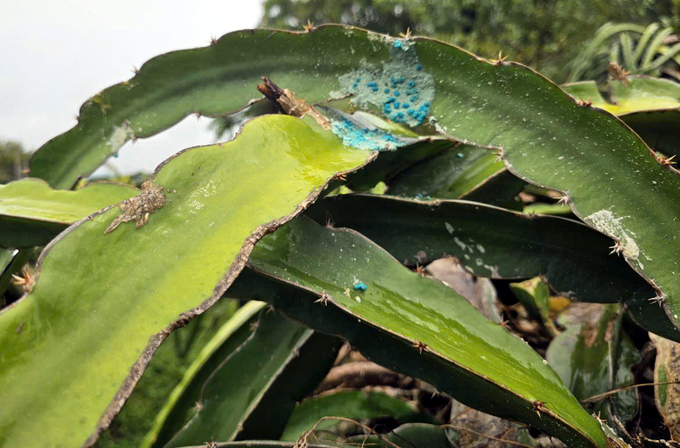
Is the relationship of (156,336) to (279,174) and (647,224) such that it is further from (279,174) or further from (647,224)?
(647,224)

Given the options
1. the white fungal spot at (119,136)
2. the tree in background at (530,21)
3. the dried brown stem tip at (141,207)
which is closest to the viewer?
the dried brown stem tip at (141,207)

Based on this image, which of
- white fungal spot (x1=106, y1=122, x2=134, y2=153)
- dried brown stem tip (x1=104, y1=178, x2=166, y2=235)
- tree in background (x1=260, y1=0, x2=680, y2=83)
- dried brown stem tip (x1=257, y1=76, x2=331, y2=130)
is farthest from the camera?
tree in background (x1=260, y1=0, x2=680, y2=83)

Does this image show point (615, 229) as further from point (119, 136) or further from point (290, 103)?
point (119, 136)

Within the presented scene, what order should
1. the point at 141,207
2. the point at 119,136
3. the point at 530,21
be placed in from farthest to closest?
the point at 530,21 < the point at 119,136 < the point at 141,207

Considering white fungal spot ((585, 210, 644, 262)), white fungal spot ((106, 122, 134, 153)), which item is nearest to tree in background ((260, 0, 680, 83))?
white fungal spot ((585, 210, 644, 262))

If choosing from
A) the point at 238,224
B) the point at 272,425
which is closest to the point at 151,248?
the point at 238,224

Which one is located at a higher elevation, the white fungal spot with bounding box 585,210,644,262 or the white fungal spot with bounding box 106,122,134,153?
the white fungal spot with bounding box 106,122,134,153

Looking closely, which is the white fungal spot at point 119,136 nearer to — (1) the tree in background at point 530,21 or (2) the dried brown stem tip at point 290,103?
(2) the dried brown stem tip at point 290,103

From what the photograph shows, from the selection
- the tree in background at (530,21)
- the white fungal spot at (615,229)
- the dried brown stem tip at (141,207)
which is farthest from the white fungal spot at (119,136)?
the tree in background at (530,21)

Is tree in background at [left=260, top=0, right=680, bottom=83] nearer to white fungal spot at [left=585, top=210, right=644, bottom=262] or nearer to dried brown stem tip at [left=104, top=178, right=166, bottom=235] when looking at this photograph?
white fungal spot at [left=585, top=210, right=644, bottom=262]

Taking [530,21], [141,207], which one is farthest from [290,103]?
[530,21]

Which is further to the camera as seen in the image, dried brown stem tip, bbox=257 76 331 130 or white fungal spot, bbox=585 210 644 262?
dried brown stem tip, bbox=257 76 331 130

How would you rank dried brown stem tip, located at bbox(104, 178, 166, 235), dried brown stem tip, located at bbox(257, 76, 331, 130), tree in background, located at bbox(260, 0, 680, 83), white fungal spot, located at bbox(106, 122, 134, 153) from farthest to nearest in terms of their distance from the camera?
tree in background, located at bbox(260, 0, 680, 83), white fungal spot, located at bbox(106, 122, 134, 153), dried brown stem tip, located at bbox(257, 76, 331, 130), dried brown stem tip, located at bbox(104, 178, 166, 235)
